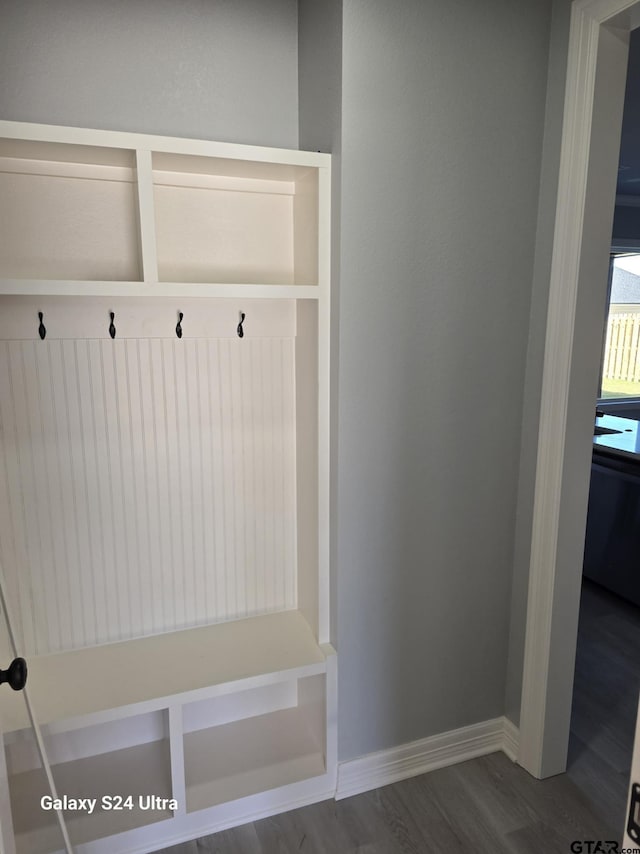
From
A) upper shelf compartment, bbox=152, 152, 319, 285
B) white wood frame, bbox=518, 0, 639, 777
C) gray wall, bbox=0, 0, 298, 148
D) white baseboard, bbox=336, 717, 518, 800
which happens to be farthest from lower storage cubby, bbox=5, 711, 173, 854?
gray wall, bbox=0, 0, 298, 148

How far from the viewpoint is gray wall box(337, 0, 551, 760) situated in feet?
5.77

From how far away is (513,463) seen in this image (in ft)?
6.89

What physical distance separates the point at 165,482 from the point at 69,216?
865 millimetres

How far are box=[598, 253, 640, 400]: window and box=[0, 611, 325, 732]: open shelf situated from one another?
4.57 meters

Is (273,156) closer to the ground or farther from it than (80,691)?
farther from it

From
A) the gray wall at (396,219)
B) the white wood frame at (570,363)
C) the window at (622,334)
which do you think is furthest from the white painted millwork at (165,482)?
the window at (622,334)

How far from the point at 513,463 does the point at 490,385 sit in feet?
0.96

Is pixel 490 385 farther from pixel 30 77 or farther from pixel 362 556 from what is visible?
pixel 30 77

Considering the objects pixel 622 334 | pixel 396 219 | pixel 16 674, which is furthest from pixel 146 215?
pixel 622 334

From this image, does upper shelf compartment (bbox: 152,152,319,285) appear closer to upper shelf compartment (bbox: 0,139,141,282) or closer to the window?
upper shelf compartment (bbox: 0,139,141,282)

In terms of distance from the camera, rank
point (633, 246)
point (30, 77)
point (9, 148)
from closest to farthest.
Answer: point (9, 148) < point (30, 77) < point (633, 246)

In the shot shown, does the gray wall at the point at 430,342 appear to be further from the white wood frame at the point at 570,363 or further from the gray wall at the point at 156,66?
the gray wall at the point at 156,66

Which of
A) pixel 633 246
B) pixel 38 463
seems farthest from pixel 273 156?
pixel 633 246

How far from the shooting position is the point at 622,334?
18.5 feet
